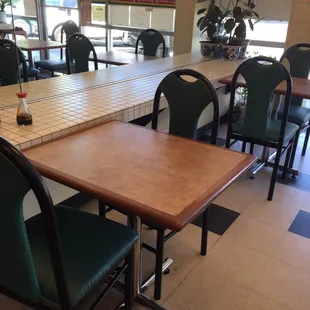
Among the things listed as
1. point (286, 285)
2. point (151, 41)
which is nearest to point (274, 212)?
point (286, 285)

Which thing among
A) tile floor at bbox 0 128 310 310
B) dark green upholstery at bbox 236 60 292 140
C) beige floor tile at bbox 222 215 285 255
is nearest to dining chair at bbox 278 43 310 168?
dark green upholstery at bbox 236 60 292 140

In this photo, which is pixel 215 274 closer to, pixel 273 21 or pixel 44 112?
pixel 44 112

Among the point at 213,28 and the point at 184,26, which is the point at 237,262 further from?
the point at 184,26

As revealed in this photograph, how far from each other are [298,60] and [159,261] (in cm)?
250

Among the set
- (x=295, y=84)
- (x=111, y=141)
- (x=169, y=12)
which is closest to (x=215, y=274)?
(x=111, y=141)

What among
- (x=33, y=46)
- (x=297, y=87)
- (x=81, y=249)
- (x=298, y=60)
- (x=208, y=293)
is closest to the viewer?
(x=81, y=249)

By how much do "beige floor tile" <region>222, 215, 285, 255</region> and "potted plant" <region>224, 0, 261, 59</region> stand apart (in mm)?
2074

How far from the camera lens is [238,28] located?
11.5ft

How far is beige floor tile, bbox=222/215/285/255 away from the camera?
1983 mm

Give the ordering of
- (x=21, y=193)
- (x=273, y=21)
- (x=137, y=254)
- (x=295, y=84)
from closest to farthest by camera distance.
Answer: (x=21, y=193) → (x=137, y=254) → (x=295, y=84) → (x=273, y=21)

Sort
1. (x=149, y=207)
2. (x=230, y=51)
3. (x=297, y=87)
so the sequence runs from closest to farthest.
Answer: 1. (x=149, y=207)
2. (x=297, y=87)
3. (x=230, y=51)

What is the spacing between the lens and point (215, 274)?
5.79 feet

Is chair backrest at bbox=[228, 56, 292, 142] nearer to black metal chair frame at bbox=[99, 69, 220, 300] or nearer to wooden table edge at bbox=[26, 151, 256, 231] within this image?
black metal chair frame at bbox=[99, 69, 220, 300]

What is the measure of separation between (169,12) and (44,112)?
10.7 feet
